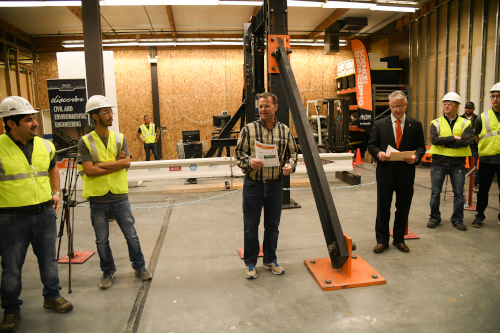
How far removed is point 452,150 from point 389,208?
1606 millimetres

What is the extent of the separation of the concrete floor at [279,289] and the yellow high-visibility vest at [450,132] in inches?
45.7

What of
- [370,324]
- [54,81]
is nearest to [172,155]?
[54,81]

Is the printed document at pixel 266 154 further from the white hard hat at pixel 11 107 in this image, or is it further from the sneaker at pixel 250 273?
the white hard hat at pixel 11 107

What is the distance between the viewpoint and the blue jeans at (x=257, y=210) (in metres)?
3.48

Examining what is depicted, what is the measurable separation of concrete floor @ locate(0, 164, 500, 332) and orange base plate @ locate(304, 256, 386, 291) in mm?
67

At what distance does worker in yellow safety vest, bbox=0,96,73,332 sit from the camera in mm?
2748

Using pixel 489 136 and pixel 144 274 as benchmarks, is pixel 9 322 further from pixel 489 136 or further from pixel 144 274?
pixel 489 136

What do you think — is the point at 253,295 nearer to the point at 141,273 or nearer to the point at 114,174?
the point at 141,273

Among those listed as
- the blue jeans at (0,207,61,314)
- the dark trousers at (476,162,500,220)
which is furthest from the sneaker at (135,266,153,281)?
the dark trousers at (476,162,500,220)

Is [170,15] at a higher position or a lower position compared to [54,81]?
higher

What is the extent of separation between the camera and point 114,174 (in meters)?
3.41

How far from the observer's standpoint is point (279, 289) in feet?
11.2

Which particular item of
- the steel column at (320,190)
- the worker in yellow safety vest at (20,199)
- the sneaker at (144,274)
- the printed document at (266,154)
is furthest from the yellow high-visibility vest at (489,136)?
the worker in yellow safety vest at (20,199)

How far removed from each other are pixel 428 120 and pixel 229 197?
320 inches
